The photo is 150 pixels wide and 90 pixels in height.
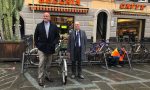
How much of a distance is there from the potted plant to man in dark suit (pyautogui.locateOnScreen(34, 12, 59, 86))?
3.56 meters

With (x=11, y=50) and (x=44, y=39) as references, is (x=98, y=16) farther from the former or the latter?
(x=44, y=39)

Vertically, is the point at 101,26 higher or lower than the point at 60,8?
lower

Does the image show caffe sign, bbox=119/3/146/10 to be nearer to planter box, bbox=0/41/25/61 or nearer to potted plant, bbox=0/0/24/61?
potted plant, bbox=0/0/24/61

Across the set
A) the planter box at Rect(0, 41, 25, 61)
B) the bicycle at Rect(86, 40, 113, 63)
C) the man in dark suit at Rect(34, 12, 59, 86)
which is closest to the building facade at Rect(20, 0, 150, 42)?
the planter box at Rect(0, 41, 25, 61)

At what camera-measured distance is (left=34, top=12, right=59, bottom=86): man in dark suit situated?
6.87 meters

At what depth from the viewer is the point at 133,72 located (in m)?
9.20

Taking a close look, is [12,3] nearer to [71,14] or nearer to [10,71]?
[10,71]

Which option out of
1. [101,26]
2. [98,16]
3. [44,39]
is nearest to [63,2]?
[98,16]

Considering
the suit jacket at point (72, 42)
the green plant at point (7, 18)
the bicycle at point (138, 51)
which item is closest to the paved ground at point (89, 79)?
the suit jacket at point (72, 42)

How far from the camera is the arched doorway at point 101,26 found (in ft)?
71.4

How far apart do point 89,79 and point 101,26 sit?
1425 centimetres

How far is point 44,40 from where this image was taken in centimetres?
690

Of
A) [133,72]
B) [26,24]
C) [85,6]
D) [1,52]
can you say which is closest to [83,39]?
[133,72]

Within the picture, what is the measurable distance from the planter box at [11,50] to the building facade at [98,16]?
28.6 ft
